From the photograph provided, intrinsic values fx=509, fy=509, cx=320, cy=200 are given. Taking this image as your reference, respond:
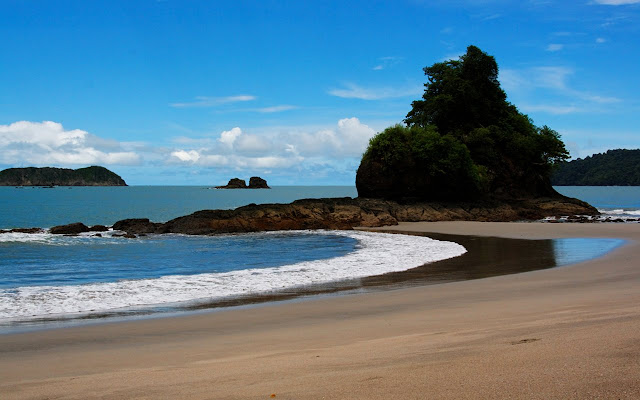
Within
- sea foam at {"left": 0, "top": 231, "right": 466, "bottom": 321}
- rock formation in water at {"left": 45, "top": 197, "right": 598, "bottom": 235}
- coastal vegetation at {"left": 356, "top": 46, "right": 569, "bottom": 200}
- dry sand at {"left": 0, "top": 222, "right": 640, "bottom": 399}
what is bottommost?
sea foam at {"left": 0, "top": 231, "right": 466, "bottom": 321}

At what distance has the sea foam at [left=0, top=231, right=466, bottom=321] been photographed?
10.7 m

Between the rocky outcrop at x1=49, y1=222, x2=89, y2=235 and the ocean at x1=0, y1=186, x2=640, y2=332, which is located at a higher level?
the rocky outcrop at x1=49, y1=222, x2=89, y2=235

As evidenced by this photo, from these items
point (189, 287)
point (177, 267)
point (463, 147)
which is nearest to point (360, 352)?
point (189, 287)

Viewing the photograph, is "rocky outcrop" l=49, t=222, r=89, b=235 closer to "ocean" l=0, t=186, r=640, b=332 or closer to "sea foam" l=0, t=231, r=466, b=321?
"ocean" l=0, t=186, r=640, b=332

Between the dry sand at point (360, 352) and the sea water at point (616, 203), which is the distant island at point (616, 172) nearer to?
the sea water at point (616, 203)

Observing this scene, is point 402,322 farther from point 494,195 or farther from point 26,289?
point 494,195

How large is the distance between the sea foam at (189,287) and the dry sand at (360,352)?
231cm

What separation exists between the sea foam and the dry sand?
231cm

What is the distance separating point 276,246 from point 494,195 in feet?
112

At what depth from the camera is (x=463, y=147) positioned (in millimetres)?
46750

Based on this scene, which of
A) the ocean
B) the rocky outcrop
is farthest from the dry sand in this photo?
the rocky outcrop

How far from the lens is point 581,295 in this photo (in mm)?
9750

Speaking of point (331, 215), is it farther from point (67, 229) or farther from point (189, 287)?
point (189, 287)

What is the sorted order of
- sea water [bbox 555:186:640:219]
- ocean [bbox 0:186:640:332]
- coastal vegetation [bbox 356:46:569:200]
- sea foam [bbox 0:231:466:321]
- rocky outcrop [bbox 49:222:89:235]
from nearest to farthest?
1. sea foam [bbox 0:231:466:321]
2. ocean [bbox 0:186:640:332]
3. rocky outcrop [bbox 49:222:89:235]
4. coastal vegetation [bbox 356:46:569:200]
5. sea water [bbox 555:186:640:219]
